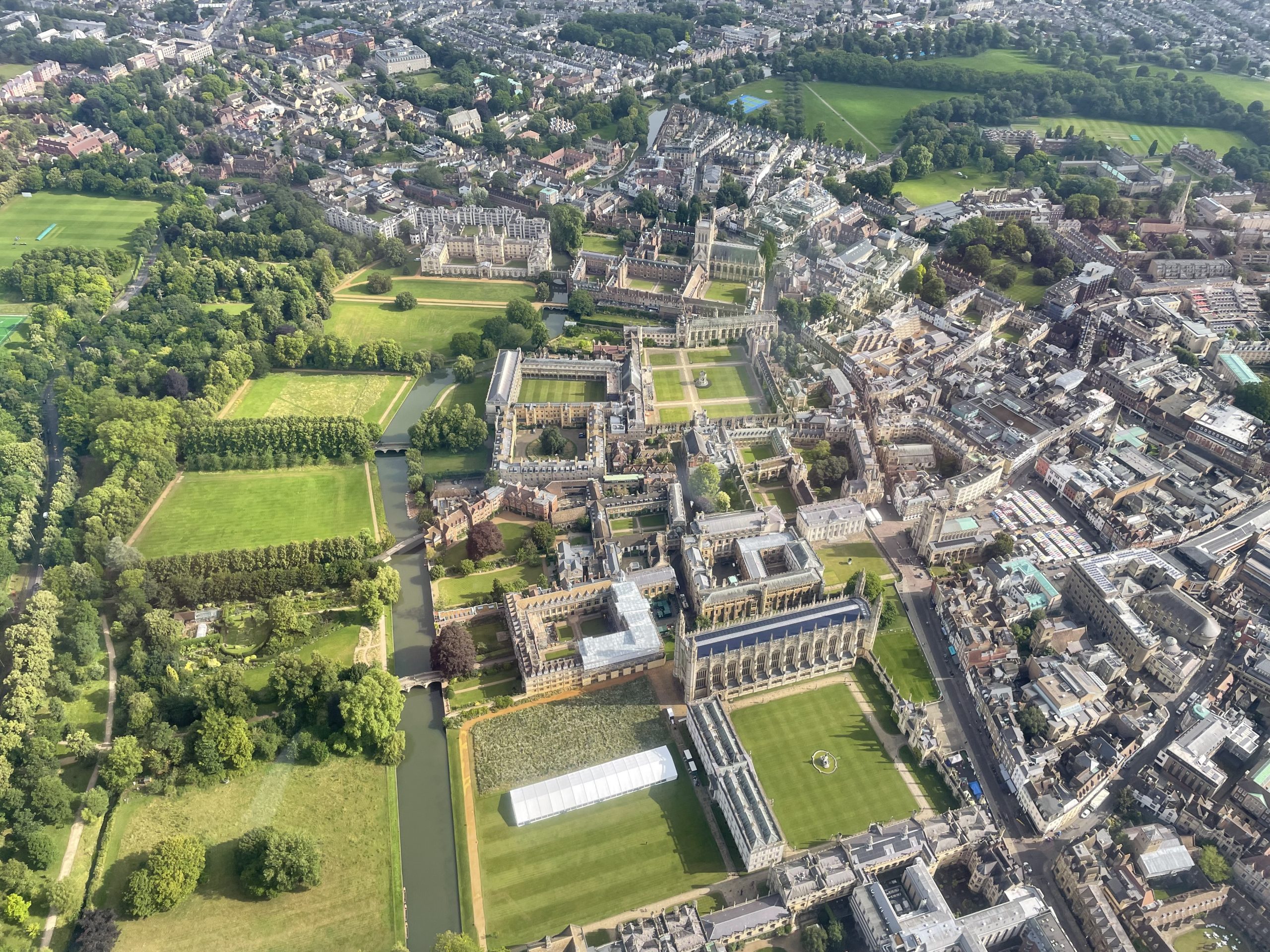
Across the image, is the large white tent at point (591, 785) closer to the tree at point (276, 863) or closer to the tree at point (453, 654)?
the tree at point (453, 654)

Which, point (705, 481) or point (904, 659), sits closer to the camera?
point (904, 659)

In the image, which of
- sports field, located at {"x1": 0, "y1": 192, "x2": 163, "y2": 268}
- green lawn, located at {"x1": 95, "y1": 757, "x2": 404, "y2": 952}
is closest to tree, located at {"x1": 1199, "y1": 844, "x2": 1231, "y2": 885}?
green lawn, located at {"x1": 95, "y1": 757, "x2": 404, "y2": 952}

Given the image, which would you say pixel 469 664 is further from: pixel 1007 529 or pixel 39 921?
pixel 1007 529

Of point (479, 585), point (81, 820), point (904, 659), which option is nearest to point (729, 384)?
point (479, 585)

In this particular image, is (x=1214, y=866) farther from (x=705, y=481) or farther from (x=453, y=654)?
(x=453, y=654)

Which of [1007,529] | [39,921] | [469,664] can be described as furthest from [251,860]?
[1007,529]

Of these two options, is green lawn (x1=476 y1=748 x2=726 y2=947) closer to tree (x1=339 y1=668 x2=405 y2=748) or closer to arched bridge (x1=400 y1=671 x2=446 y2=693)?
tree (x1=339 y1=668 x2=405 y2=748)
